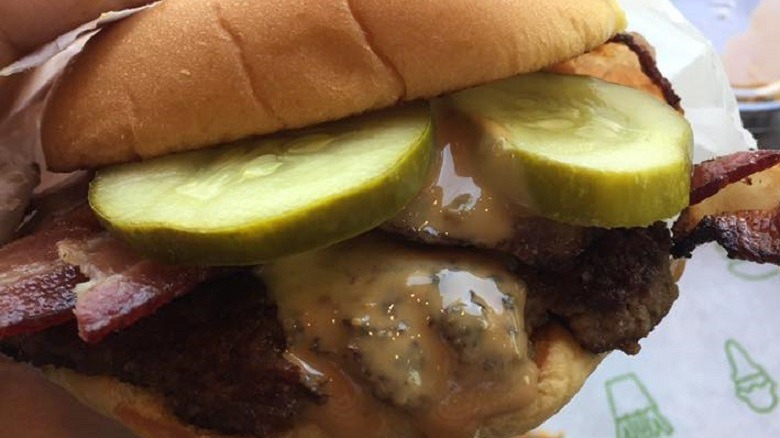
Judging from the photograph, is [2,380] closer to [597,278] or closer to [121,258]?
[121,258]

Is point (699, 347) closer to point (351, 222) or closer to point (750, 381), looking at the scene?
point (750, 381)

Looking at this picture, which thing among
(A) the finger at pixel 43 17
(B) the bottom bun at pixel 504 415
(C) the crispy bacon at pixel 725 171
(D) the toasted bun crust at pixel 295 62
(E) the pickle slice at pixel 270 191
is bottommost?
(B) the bottom bun at pixel 504 415

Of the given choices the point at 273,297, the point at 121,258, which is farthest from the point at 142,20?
the point at 273,297

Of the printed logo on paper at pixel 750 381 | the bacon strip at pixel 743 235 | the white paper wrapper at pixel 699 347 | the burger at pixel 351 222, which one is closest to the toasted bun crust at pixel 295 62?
the burger at pixel 351 222

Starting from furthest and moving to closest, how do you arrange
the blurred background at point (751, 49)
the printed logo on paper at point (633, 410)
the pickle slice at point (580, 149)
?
the blurred background at point (751, 49), the printed logo on paper at point (633, 410), the pickle slice at point (580, 149)

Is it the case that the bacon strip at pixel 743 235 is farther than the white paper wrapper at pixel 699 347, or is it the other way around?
the white paper wrapper at pixel 699 347

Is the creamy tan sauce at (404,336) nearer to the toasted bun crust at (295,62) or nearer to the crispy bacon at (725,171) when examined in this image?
the toasted bun crust at (295,62)

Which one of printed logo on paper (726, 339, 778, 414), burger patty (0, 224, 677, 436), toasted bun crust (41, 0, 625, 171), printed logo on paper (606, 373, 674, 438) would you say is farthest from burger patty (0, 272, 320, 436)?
printed logo on paper (726, 339, 778, 414)
